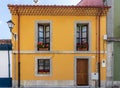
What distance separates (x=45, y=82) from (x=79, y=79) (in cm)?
243

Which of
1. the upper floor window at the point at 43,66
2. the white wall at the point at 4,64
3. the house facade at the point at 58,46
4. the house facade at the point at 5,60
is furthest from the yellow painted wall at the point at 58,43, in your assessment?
the white wall at the point at 4,64

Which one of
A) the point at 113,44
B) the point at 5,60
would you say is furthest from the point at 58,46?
the point at 113,44

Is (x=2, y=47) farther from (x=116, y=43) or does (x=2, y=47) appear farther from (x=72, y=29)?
(x=116, y=43)

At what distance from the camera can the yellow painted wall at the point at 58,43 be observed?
21.2 m

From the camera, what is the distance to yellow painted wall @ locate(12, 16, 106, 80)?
21156 mm

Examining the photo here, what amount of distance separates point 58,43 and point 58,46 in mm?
213

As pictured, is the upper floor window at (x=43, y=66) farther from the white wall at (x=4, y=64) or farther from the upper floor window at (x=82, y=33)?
the upper floor window at (x=82, y=33)

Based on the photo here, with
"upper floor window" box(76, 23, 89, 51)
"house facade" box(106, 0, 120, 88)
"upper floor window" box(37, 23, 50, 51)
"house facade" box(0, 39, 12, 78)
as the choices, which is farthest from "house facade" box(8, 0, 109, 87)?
"house facade" box(106, 0, 120, 88)

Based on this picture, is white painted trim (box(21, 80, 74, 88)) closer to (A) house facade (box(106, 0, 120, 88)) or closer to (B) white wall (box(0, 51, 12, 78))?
(B) white wall (box(0, 51, 12, 78))

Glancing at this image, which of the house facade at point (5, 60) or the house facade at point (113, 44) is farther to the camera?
the house facade at point (113, 44)

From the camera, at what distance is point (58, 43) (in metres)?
21.3

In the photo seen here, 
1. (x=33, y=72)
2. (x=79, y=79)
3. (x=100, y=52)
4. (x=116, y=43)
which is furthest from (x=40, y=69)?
(x=116, y=43)

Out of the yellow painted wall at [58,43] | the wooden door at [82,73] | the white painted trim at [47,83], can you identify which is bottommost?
the white painted trim at [47,83]

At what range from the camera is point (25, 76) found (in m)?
21.2
